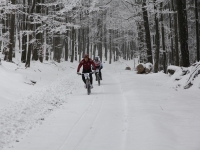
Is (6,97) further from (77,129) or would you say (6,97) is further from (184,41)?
(184,41)

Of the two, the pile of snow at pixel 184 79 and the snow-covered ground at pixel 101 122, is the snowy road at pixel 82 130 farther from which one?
the pile of snow at pixel 184 79

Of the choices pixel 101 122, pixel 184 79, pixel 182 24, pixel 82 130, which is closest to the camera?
pixel 82 130

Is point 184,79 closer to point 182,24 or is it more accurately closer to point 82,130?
point 182,24

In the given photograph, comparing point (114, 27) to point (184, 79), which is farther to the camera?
point (114, 27)

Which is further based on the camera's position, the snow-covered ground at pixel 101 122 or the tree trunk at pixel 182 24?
the tree trunk at pixel 182 24

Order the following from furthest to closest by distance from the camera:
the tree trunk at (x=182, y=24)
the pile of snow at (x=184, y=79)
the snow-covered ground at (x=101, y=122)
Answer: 1. the tree trunk at (x=182, y=24)
2. the pile of snow at (x=184, y=79)
3. the snow-covered ground at (x=101, y=122)

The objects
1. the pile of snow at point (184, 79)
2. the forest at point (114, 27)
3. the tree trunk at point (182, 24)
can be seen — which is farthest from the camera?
the forest at point (114, 27)

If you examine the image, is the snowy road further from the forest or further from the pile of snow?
the forest

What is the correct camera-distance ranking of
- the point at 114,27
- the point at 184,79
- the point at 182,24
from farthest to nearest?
the point at 114,27
the point at 182,24
the point at 184,79

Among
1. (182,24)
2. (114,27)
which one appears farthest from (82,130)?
(114,27)

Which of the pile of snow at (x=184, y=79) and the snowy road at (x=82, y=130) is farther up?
the pile of snow at (x=184, y=79)

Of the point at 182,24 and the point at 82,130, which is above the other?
the point at 182,24

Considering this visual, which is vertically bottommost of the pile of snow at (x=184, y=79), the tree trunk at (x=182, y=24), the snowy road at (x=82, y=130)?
the snowy road at (x=82, y=130)

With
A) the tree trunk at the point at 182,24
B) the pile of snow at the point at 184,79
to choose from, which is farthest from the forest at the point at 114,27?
the pile of snow at the point at 184,79
